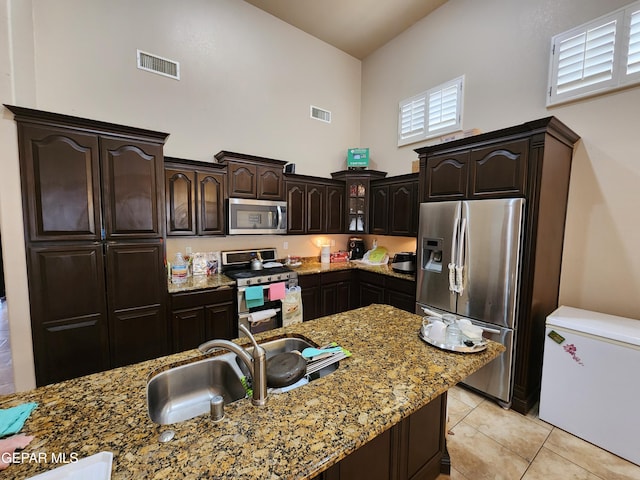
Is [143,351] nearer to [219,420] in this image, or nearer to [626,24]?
[219,420]

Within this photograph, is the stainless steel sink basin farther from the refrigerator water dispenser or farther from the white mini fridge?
the white mini fridge

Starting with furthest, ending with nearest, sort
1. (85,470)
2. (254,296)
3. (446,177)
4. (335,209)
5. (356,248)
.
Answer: (356,248), (335,209), (254,296), (446,177), (85,470)

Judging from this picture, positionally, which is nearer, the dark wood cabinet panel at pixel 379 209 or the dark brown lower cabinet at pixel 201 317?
the dark brown lower cabinet at pixel 201 317

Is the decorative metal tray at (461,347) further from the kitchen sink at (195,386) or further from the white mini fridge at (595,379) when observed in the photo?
the white mini fridge at (595,379)

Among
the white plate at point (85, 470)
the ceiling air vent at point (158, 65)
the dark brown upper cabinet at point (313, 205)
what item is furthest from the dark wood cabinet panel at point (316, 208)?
the white plate at point (85, 470)

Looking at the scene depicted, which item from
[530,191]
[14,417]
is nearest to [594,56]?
[530,191]

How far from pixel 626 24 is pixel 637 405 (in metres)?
2.98

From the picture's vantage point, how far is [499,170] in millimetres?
2395

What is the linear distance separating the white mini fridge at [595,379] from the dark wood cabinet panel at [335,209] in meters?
2.75

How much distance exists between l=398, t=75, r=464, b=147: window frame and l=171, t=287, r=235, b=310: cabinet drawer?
3.23 m

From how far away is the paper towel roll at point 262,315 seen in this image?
9.91 ft

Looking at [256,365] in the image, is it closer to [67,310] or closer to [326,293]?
[67,310]

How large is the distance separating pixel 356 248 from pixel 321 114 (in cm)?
226

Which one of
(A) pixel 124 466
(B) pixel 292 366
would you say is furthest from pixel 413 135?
(A) pixel 124 466
